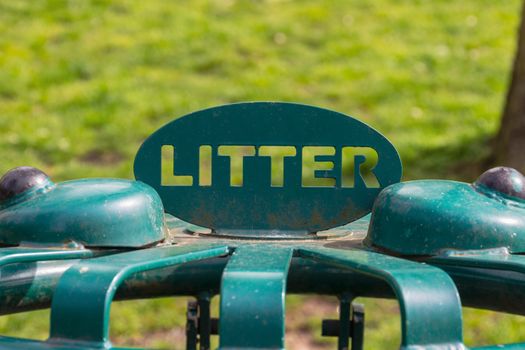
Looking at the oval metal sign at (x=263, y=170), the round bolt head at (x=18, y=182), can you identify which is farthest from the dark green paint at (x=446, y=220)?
the round bolt head at (x=18, y=182)

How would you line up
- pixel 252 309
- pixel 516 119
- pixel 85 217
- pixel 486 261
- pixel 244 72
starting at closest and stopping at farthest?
pixel 252 309 → pixel 486 261 → pixel 85 217 → pixel 516 119 → pixel 244 72

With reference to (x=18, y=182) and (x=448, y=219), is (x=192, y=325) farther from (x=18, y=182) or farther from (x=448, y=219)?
(x=448, y=219)

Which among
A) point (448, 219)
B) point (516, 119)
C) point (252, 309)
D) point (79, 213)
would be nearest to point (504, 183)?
point (448, 219)

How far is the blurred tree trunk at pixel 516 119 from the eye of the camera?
4.67 meters

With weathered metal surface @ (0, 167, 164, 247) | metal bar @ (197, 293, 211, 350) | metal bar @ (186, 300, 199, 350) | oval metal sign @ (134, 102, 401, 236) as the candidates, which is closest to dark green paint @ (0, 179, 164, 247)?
weathered metal surface @ (0, 167, 164, 247)

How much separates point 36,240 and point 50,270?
0.09 m

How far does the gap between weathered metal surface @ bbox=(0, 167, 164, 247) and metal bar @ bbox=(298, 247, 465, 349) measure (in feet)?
1.45

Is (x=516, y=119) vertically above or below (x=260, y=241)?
above

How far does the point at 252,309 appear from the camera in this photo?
1200 mm

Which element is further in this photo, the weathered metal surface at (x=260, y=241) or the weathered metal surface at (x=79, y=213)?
the weathered metal surface at (x=79, y=213)

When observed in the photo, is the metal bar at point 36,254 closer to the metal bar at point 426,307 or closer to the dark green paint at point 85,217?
the dark green paint at point 85,217

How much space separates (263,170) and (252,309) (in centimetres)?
60

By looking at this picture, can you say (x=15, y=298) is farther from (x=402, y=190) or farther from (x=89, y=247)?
(x=402, y=190)

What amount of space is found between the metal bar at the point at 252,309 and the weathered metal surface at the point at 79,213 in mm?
313
